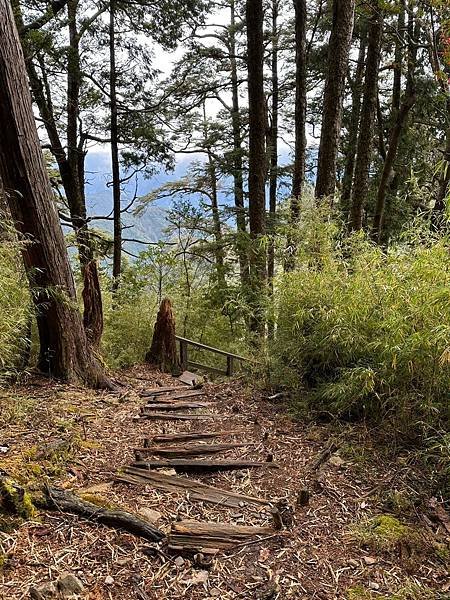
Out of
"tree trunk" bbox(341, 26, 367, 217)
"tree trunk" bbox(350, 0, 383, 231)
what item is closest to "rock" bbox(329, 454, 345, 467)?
"tree trunk" bbox(350, 0, 383, 231)

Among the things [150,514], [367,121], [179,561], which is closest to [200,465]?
[150,514]

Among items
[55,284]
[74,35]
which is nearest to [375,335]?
[55,284]

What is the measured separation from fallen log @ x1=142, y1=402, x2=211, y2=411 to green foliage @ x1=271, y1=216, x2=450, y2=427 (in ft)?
2.43

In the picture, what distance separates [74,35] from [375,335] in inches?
344

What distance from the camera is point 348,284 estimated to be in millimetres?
3275

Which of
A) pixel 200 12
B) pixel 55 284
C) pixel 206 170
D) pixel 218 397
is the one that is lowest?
pixel 218 397

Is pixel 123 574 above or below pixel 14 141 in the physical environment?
below

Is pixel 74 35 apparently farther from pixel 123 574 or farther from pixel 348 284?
pixel 123 574

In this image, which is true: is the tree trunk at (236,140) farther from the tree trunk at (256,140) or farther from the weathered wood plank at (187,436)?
the weathered wood plank at (187,436)

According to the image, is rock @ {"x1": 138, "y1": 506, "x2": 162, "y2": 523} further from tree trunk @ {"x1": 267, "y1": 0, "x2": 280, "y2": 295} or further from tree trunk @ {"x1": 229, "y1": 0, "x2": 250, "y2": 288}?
tree trunk @ {"x1": 267, "y1": 0, "x2": 280, "y2": 295}

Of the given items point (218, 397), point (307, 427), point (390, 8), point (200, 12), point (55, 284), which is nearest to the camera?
point (307, 427)

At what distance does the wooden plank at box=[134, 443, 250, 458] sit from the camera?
2.75 metres

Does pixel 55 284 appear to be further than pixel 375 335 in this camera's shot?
Yes

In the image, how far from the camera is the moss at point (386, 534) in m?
1.88
